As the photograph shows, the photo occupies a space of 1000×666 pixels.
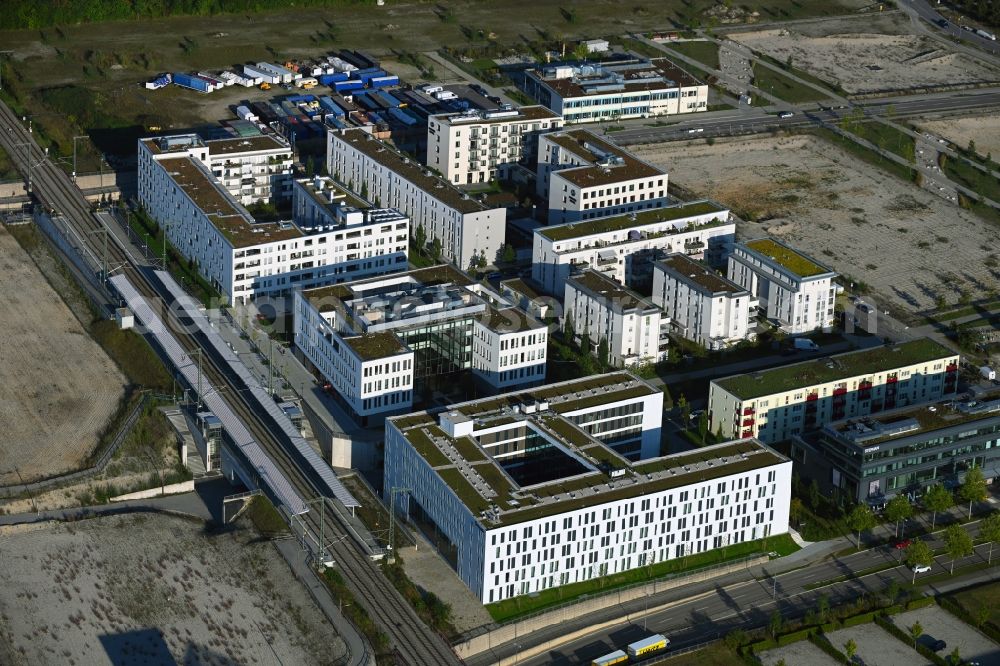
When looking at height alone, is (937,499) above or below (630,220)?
below

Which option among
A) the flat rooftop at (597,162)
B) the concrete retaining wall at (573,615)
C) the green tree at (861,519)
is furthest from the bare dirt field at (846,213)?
the concrete retaining wall at (573,615)

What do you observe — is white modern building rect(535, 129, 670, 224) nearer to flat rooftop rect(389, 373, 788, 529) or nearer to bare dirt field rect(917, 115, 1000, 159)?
flat rooftop rect(389, 373, 788, 529)

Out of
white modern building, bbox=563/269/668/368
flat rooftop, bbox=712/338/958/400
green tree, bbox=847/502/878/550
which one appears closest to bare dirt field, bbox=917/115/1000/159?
flat rooftop, bbox=712/338/958/400

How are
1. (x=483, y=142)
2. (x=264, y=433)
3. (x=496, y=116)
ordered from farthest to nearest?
(x=496, y=116) < (x=483, y=142) < (x=264, y=433)

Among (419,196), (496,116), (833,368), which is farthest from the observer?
(496,116)

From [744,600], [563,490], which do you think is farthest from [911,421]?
[563,490]

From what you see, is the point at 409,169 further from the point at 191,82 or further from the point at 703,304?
the point at 191,82

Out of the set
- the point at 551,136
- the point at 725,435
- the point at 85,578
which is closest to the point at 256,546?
the point at 85,578

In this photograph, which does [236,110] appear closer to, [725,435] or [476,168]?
[476,168]
